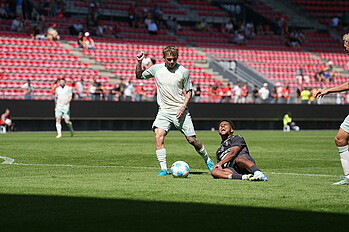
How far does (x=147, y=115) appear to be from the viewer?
39.0m

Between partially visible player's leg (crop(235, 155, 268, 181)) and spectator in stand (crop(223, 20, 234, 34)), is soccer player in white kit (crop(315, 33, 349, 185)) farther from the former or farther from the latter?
spectator in stand (crop(223, 20, 234, 34))

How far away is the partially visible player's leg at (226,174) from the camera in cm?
1079

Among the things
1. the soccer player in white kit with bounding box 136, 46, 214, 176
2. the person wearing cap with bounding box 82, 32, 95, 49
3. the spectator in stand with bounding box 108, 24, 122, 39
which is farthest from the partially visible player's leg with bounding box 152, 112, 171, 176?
the spectator in stand with bounding box 108, 24, 122, 39

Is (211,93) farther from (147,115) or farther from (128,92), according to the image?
(128,92)

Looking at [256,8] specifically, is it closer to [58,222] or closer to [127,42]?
[127,42]

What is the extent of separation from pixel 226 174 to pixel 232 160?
0.30 meters

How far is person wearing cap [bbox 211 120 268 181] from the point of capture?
1084 cm

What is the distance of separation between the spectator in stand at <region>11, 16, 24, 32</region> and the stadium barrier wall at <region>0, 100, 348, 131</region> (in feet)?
23.2

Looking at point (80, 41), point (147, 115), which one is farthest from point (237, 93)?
point (80, 41)

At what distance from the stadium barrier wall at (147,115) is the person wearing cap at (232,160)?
81.7 ft

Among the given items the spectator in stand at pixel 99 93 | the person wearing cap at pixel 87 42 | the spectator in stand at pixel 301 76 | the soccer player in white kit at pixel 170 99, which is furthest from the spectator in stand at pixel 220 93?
the soccer player in white kit at pixel 170 99

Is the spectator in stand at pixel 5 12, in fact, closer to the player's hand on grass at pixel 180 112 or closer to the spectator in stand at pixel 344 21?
the spectator in stand at pixel 344 21

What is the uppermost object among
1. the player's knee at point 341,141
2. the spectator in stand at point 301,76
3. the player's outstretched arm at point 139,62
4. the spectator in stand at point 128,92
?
the player's outstretched arm at point 139,62

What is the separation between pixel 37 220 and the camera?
21.6 ft
